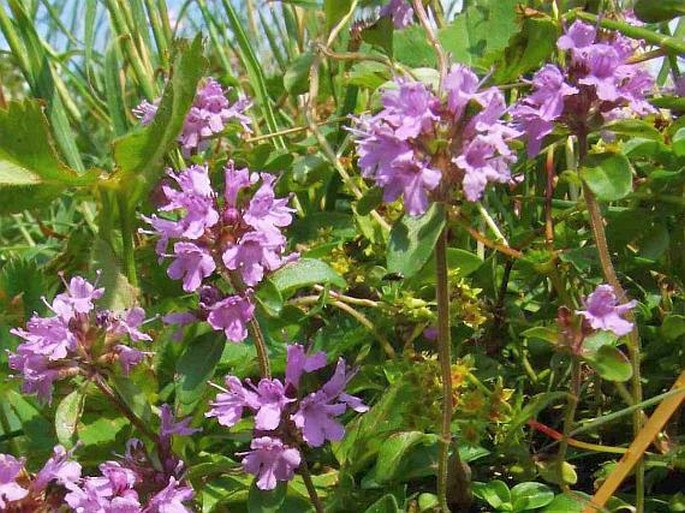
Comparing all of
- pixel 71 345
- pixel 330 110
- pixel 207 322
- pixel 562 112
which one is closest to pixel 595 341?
pixel 562 112

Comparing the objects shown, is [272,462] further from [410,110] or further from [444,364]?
[410,110]

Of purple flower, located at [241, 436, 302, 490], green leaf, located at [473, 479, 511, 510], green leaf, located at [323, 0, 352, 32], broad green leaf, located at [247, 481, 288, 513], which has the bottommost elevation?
green leaf, located at [473, 479, 511, 510]

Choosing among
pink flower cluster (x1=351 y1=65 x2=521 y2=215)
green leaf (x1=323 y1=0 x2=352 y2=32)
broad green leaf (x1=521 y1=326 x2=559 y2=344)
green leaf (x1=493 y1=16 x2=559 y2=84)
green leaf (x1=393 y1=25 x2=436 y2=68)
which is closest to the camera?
pink flower cluster (x1=351 y1=65 x2=521 y2=215)

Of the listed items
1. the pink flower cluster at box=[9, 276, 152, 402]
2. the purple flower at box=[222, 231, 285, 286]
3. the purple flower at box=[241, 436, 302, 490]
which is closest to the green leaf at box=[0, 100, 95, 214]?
the pink flower cluster at box=[9, 276, 152, 402]

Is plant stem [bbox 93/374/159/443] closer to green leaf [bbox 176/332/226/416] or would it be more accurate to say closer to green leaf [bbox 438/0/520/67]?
green leaf [bbox 176/332/226/416]

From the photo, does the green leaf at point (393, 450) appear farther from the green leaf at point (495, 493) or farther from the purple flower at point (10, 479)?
the purple flower at point (10, 479)

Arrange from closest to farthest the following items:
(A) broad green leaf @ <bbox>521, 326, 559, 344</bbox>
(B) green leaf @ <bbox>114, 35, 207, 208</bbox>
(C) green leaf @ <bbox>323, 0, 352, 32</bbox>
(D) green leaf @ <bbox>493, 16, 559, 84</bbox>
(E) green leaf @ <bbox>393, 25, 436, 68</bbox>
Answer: (A) broad green leaf @ <bbox>521, 326, 559, 344</bbox> → (B) green leaf @ <bbox>114, 35, 207, 208</bbox> → (D) green leaf @ <bbox>493, 16, 559, 84</bbox> → (C) green leaf @ <bbox>323, 0, 352, 32</bbox> → (E) green leaf @ <bbox>393, 25, 436, 68</bbox>
